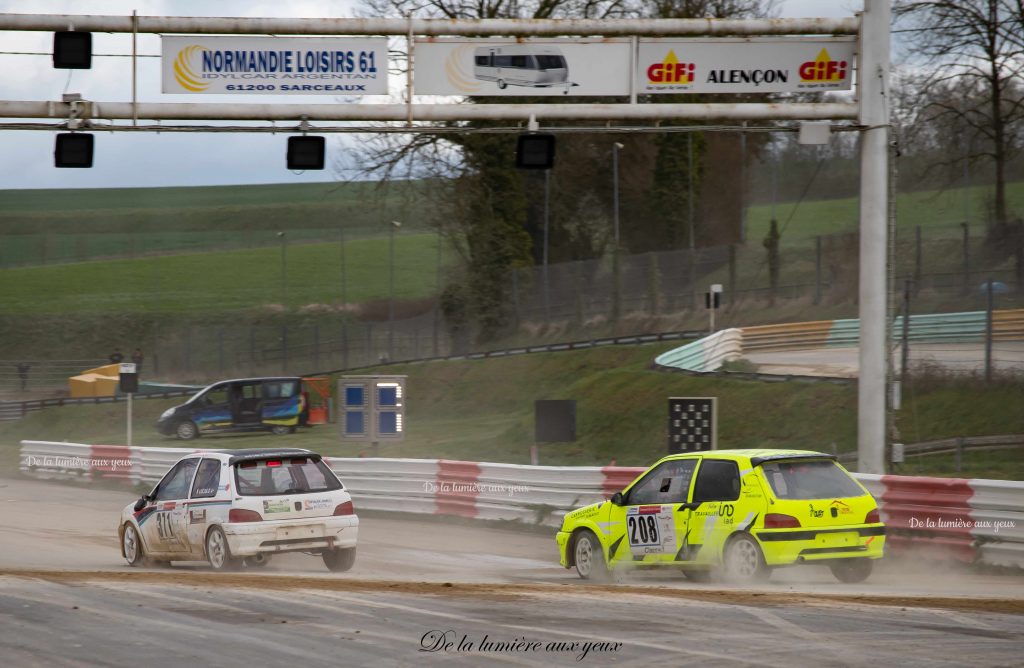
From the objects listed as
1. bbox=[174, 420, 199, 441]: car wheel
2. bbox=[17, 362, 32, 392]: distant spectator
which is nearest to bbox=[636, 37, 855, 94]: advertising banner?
bbox=[174, 420, 199, 441]: car wheel

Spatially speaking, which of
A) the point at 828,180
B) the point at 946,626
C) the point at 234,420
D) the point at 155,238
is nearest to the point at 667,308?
the point at 234,420

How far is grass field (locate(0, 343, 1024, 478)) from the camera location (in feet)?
96.1

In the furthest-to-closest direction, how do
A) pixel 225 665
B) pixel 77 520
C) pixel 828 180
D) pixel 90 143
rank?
pixel 828 180
pixel 77 520
pixel 90 143
pixel 225 665

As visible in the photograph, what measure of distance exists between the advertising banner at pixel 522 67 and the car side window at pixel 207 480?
622 cm

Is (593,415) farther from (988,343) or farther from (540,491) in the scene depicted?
(540,491)

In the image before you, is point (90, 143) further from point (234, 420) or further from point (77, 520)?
point (234, 420)

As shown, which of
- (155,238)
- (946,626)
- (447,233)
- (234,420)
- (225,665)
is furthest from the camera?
(155,238)

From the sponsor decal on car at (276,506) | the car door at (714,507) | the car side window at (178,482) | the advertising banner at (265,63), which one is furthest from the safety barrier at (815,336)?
the sponsor decal on car at (276,506)

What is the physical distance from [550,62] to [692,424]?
5.52m

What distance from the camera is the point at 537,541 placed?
60.6 feet

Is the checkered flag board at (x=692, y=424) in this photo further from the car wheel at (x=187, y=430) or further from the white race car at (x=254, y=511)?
the car wheel at (x=187, y=430)

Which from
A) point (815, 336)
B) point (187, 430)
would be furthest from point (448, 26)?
point (815, 336)

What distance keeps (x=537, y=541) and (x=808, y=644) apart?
9.91m

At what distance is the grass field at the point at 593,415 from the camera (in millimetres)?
29297
